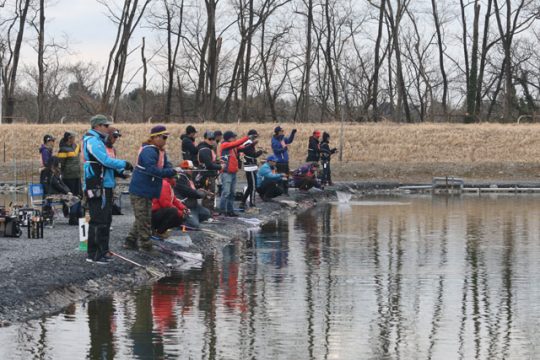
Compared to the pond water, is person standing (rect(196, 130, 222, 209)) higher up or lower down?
higher up

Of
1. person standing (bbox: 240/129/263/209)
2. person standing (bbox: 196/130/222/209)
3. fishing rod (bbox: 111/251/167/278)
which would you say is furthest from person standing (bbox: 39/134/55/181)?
fishing rod (bbox: 111/251/167/278)

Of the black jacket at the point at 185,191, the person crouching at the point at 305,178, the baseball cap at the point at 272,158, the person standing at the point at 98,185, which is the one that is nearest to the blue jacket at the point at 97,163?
the person standing at the point at 98,185

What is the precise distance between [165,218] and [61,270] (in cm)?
370

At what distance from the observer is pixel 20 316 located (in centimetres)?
1256

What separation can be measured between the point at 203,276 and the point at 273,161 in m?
15.8

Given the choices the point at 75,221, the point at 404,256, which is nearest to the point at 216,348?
the point at 404,256

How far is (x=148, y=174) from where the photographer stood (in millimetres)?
17297

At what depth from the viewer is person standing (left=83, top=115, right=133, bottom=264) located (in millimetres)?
16078

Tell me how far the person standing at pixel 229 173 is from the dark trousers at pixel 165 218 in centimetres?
655

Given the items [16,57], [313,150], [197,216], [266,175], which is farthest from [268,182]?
[16,57]

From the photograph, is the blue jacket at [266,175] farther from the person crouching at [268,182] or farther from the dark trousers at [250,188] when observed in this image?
the dark trousers at [250,188]

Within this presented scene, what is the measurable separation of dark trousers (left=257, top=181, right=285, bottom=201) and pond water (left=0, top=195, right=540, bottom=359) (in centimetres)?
899

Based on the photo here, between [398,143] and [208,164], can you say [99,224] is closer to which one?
[208,164]

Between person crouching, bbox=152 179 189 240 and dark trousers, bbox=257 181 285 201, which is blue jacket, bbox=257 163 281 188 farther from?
person crouching, bbox=152 179 189 240
